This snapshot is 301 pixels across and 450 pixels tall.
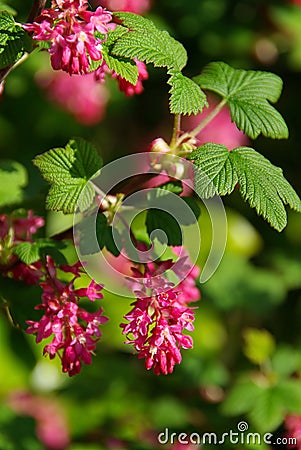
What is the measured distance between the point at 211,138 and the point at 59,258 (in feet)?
6.50

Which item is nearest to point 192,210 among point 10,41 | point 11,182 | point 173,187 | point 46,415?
point 173,187

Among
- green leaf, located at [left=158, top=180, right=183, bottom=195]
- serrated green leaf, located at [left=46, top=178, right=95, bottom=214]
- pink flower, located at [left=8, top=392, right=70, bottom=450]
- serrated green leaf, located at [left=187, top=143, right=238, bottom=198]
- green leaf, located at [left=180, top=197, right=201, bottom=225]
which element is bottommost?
pink flower, located at [left=8, top=392, right=70, bottom=450]

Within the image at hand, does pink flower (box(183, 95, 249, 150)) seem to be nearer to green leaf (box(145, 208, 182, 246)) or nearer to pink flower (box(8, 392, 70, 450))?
pink flower (box(8, 392, 70, 450))

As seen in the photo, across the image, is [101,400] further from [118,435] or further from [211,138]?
[211,138]

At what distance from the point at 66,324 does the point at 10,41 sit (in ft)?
1.59

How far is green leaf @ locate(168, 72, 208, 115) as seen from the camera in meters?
1.22

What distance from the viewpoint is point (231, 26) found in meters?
3.13

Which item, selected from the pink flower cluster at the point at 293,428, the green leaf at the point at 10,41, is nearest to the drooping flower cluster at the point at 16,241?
the green leaf at the point at 10,41

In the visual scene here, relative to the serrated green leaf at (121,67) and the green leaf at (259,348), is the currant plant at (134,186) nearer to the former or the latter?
the serrated green leaf at (121,67)

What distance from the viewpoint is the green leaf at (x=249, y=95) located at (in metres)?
1.36

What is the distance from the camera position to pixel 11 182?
172 cm

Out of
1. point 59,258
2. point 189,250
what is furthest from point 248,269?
point 59,258

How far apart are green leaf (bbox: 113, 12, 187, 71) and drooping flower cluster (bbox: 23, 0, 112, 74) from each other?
49mm

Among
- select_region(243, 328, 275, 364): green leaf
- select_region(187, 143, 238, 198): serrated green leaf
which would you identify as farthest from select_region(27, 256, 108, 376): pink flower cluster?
select_region(243, 328, 275, 364): green leaf
